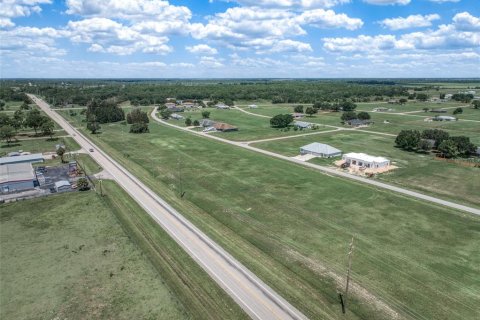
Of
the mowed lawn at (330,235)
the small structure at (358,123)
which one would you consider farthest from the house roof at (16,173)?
the small structure at (358,123)

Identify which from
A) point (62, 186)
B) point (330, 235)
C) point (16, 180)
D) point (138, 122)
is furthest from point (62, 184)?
point (138, 122)

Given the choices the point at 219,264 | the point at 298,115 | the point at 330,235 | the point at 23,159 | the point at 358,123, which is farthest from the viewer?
the point at 298,115

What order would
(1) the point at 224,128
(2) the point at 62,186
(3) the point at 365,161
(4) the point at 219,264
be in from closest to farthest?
(4) the point at 219,264
(2) the point at 62,186
(3) the point at 365,161
(1) the point at 224,128

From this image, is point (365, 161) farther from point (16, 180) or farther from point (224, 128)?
point (16, 180)

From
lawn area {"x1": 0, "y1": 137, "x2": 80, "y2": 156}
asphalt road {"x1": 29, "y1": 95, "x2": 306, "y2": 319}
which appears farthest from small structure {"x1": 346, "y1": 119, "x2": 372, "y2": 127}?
lawn area {"x1": 0, "y1": 137, "x2": 80, "y2": 156}

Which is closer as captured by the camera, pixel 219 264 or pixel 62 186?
pixel 219 264

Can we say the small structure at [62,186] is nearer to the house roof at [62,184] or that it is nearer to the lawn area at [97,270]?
the house roof at [62,184]
